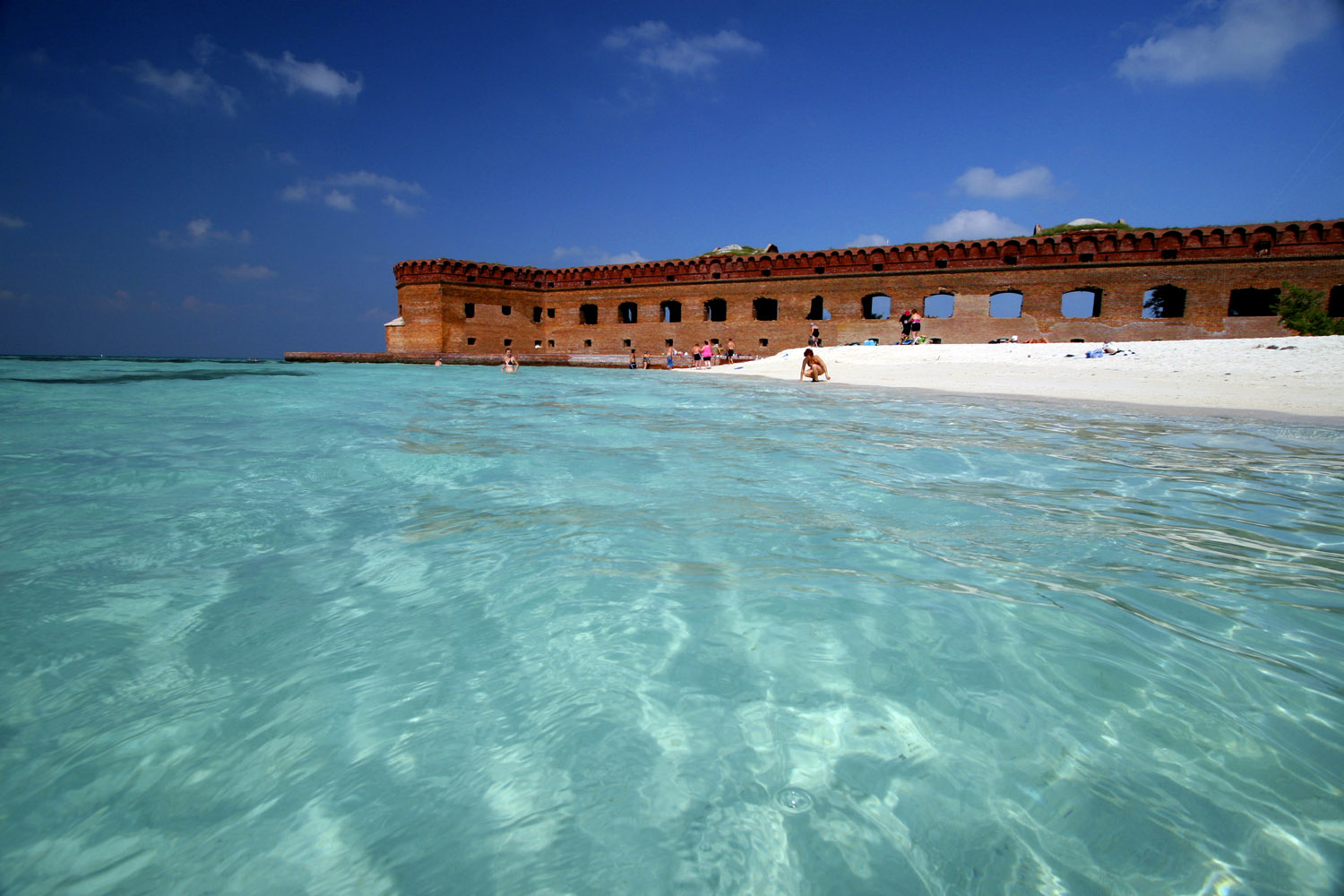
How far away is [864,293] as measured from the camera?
85.3 ft

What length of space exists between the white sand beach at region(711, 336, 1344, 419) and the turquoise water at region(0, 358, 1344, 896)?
7.18 meters

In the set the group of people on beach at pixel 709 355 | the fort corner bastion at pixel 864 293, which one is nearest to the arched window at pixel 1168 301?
the fort corner bastion at pixel 864 293

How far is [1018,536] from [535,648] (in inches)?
89.2

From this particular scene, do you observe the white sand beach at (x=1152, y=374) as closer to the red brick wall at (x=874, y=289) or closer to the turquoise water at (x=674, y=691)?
the turquoise water at (x=674, y=691)

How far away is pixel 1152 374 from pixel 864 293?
1511cm

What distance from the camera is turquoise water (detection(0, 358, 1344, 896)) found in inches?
47.1

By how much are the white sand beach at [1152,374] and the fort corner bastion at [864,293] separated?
7.93 meters

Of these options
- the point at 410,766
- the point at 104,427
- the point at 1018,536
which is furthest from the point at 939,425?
the point at 104,427

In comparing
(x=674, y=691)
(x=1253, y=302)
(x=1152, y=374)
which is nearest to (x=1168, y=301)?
(x=1253, y=302)

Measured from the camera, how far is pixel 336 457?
16.2 ft

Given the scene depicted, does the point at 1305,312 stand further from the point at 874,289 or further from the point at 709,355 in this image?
the point at 709,355

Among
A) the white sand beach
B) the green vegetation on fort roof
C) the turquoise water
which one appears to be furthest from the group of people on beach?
the turquoise water

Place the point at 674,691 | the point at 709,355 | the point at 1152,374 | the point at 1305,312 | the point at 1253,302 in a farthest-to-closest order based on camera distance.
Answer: the point at 709,355 → the point at 1253,302 → the point at 1305,312 → the point at 1152,374 → the point at 674,691

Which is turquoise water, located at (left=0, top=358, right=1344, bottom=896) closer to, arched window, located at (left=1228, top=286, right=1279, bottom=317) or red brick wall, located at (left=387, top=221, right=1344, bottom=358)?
red brick wall, located at (left=387, top=221, right=1344, bottom=358)
